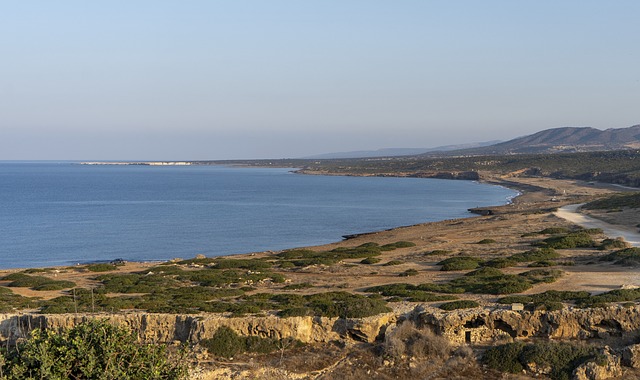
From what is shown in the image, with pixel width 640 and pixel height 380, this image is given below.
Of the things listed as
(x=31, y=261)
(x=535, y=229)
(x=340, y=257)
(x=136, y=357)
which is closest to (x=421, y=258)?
(x=340, y=257)

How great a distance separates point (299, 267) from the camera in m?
37.9

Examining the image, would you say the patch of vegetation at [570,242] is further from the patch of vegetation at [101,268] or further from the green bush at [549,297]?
the patch of vegetation at [101,268]

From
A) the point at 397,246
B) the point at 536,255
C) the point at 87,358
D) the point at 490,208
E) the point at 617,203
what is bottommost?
the point at 490,208

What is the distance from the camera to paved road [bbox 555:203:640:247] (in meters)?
44.1

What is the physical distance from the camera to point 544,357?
60.8 feet

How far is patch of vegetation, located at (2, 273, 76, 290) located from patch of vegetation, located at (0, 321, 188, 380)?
20354mm

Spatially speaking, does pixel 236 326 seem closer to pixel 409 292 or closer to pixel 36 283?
pixel 409 292

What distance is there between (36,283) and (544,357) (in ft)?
88.4

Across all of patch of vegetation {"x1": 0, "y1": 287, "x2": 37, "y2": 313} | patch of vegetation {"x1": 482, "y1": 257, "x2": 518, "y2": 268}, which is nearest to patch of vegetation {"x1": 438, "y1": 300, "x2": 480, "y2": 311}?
patch of vegetation {"x1": 482, "y1": 257, "x2": 518, "y2": 268}

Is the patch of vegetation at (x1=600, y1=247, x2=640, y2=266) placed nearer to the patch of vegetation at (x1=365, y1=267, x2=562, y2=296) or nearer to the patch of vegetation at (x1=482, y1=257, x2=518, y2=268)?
the patch of vegetation at (x1=365, y1=267, x2=562, y2=296)

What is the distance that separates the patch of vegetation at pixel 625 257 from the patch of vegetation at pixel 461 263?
6891mm

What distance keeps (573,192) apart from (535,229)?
61944 millimetres

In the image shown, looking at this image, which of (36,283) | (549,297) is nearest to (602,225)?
(549,297)

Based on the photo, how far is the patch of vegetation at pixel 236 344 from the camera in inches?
787
